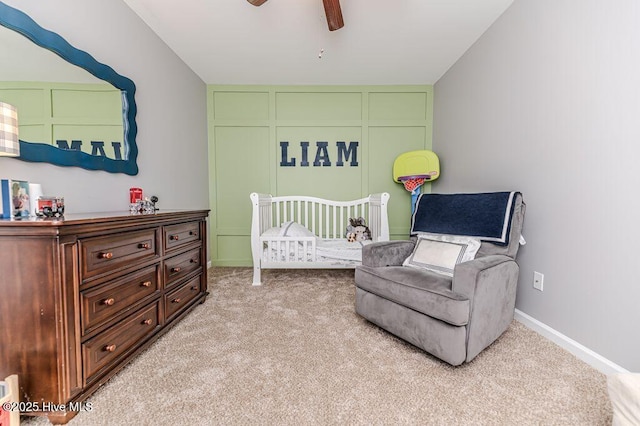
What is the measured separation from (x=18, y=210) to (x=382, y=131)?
3.27 meters

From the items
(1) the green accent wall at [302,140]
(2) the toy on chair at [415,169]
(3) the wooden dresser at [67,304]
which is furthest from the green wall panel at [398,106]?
(3) the wooden dresser at [67,304]

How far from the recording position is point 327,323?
1.88 m

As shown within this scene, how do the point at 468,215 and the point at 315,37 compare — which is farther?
the point at 315,37

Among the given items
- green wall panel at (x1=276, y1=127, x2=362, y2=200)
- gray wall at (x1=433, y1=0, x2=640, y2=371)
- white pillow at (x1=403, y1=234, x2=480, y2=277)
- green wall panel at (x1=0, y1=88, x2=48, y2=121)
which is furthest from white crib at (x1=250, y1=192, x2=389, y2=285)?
green wall panel at (x1=0, y1=88, x2=48, y2=121)

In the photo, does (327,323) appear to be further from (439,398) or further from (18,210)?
(18,210)

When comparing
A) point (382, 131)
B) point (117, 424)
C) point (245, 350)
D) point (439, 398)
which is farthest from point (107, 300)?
point (382, 131)

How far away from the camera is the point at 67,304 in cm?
103

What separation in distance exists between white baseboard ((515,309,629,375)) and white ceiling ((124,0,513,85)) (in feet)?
7.60

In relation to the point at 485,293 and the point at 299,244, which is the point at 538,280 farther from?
the point at 299,244

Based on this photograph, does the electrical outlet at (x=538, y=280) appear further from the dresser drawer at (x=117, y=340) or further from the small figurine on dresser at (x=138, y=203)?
the small figurine on dresser at (x=138, y=203)

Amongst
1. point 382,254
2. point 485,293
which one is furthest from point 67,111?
point 485,293

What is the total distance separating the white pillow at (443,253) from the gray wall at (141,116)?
7.26 feet

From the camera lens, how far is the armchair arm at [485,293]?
134 centimetres

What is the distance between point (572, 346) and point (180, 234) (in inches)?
101
